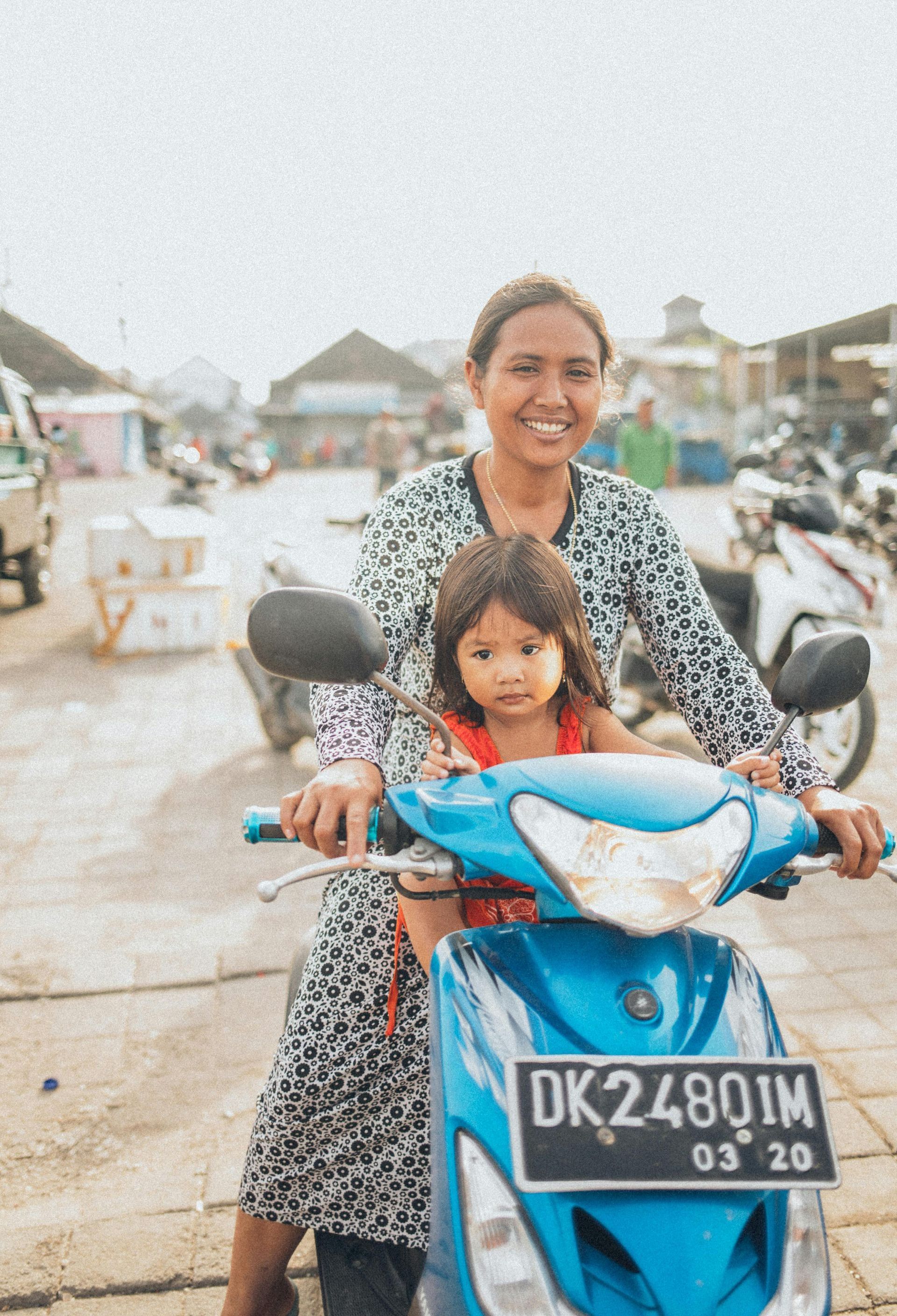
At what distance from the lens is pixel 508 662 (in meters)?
1.51

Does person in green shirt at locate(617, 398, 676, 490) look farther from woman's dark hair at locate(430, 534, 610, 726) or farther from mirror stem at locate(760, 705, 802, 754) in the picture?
mirror stem at locate(760, 705, 802, 754)

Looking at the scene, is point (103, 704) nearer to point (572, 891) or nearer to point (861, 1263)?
point (861, 1263)

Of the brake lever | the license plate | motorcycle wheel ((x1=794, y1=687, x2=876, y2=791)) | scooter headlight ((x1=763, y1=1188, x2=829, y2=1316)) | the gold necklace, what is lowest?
motorcycle wheel ((x1=794, y1=687, x2=876, y2=791))

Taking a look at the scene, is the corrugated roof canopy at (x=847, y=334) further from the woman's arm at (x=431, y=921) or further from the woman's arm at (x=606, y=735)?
the woman's arm at (x=431, y=921)

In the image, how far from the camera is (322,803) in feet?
4.50

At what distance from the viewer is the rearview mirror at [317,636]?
1.28 m

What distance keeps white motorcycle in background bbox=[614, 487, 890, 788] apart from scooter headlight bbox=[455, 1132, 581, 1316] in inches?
138

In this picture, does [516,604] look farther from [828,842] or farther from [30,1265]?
[30,1265]

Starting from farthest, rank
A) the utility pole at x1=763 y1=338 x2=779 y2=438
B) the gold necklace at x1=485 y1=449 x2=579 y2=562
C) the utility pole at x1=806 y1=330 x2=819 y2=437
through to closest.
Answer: the utility pole at x1=806 y1=330 x2=819 y2=437 → the utility pole at x1=763 y1=338 x2=779 y2=438 → the gold necklace at x1=485 y1=449 x2=579 y2=562

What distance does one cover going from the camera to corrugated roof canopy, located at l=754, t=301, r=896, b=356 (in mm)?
19531

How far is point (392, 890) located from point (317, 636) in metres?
0.66

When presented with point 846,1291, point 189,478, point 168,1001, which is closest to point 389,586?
point 846,1291

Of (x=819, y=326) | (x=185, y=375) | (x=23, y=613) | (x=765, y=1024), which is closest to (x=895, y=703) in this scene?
(x=765, y=1024)

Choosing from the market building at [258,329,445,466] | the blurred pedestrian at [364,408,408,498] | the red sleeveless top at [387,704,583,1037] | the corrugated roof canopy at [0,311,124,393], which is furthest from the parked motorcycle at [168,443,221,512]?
the market building at [258,329,445,466]
